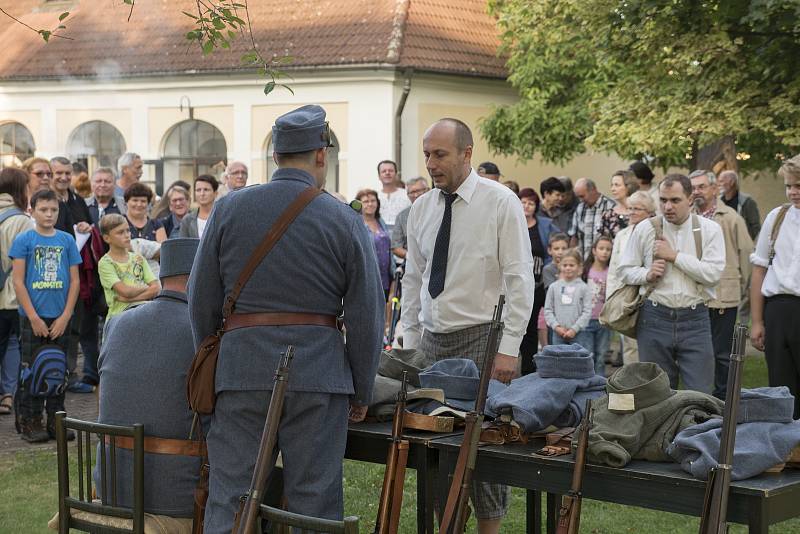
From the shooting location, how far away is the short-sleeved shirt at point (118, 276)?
9469 mm

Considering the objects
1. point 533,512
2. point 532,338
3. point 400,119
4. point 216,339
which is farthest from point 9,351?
point 400,119

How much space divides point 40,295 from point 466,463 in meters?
5.61

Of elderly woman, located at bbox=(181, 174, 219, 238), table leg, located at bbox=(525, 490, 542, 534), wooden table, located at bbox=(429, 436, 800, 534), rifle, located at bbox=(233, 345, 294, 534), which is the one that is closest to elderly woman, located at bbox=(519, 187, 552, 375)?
elderly woman, located at bbox=(181, 174, 219, 238)

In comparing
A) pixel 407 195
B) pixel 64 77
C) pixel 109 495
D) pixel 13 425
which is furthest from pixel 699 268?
pixel 64 77

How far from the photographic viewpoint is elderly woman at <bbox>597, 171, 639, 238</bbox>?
463 inches

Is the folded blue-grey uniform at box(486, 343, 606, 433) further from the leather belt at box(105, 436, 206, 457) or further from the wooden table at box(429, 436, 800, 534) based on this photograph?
the leather belt at box(105, 436, 206, 457)

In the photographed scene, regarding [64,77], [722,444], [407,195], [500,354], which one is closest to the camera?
[722,444]

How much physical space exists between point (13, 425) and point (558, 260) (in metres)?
4.89

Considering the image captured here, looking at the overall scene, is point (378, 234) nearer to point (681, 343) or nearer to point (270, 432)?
point (681, 343)

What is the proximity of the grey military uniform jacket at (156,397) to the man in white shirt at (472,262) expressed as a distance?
1.43 m

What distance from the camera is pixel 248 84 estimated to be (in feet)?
88.6

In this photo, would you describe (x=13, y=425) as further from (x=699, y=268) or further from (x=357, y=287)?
(x=357, y=287)

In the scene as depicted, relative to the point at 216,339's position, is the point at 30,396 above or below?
below

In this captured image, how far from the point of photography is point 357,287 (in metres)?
4.36
